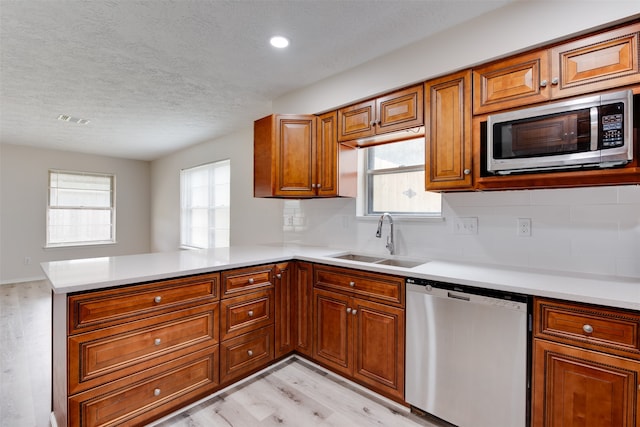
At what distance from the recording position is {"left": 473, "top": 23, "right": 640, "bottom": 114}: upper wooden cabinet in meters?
1.50

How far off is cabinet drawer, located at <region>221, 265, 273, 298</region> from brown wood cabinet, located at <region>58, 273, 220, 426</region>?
0.08 m

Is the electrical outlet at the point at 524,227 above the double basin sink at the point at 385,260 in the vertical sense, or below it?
above

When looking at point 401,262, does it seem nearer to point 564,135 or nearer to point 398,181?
point 398,181

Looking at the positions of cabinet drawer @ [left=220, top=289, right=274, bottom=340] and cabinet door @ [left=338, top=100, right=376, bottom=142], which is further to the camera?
cabinet door @ [left=338, top=100, right=376, bottom=142]

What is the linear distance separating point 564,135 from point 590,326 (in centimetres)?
94

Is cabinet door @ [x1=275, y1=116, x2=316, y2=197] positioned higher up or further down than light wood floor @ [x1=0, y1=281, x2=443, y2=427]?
higher up

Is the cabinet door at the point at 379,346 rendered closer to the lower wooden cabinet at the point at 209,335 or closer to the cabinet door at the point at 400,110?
the lower wooden cabinet at the point at 209,335

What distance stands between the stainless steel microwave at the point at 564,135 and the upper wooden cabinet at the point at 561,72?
3.1 inches

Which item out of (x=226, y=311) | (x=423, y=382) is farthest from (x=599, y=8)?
(x=226, y=311)

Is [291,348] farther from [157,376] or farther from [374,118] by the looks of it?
[374,118]

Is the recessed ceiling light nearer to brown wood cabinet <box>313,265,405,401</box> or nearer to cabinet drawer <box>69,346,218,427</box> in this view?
brown wood cabinet <box>313,265,405,401</box>

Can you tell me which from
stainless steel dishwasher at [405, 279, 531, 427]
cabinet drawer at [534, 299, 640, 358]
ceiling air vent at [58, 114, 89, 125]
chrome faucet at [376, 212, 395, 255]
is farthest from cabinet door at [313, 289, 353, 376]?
ceiling air vent at [58, 114, 89, 125]

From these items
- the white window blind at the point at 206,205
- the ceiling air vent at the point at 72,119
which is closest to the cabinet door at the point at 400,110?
the white window blind at the point at 206,205

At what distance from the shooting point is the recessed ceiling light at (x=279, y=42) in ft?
7.29
